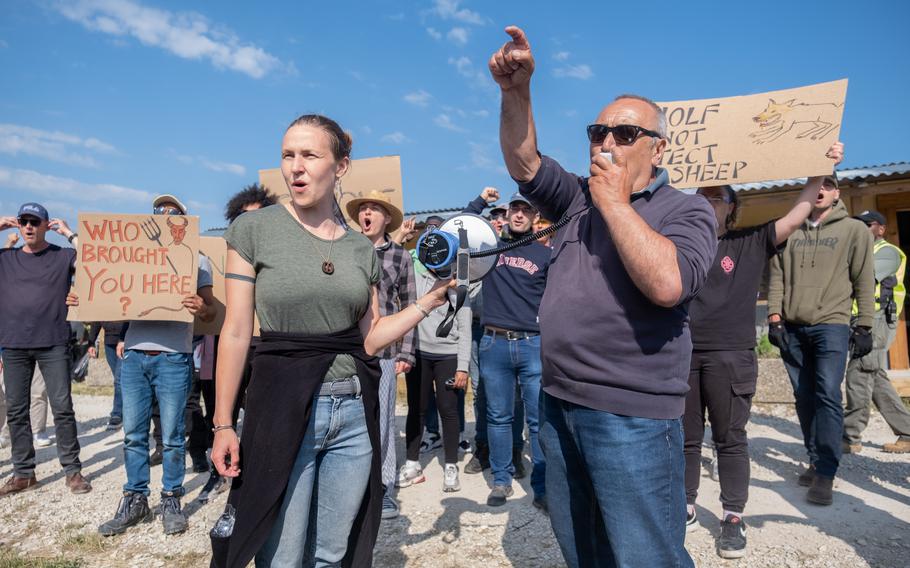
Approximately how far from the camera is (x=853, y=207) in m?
9.75

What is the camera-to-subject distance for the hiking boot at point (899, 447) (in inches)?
240

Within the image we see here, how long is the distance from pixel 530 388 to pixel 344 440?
2917 millimetres

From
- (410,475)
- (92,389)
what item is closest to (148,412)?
(410,475)

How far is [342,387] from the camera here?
2289mm

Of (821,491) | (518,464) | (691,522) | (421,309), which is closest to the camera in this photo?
(421,309)

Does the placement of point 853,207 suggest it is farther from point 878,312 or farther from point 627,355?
point 627,355

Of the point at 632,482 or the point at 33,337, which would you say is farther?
the point at 33,337

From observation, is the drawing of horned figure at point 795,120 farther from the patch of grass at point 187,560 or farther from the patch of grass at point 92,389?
the patch of grass at point 92,389

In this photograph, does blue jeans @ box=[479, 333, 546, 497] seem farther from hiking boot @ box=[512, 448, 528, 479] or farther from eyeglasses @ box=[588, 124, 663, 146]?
eyeglasses @ box=[588, 124, 663, 146]

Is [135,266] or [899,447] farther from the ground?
[135,266]

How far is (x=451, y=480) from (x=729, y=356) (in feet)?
8.50

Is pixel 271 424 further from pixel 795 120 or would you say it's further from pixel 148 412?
pixel 795 120

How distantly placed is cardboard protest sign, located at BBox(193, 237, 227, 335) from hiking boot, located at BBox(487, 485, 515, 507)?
2604 mm

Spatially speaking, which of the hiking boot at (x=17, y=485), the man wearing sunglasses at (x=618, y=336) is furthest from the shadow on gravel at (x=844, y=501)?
the hiking boot at (x=17, y=485)
